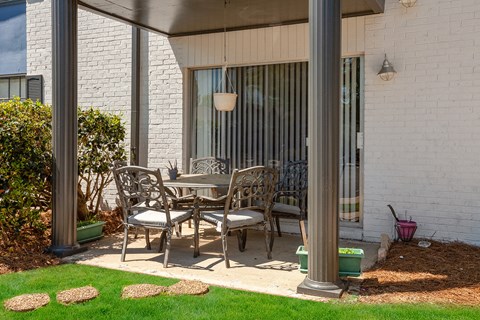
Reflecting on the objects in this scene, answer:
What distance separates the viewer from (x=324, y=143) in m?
3.43

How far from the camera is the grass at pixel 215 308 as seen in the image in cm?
302

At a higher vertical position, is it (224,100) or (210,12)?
(210,12)

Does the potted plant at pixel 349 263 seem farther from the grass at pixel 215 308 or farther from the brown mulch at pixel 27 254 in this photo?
the brown mulch at pixel 27 254

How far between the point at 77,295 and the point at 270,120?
11.6 feet

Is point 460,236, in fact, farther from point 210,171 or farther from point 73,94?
point 73,94

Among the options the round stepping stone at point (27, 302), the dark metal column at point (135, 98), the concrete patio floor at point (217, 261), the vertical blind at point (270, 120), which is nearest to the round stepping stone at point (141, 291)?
the concrete patio floor at point (217, 261)

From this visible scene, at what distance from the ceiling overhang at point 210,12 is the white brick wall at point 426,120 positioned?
0.52 metres

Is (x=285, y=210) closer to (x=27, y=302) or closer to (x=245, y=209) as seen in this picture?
(x=245, y=209)

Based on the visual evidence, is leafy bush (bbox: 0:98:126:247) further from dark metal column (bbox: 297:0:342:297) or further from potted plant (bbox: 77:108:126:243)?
dark metal column (bbox: 297:0:342:297)

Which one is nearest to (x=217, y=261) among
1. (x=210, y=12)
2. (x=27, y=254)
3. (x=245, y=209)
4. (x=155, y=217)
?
(x=245, y=209)

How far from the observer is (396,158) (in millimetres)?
5324

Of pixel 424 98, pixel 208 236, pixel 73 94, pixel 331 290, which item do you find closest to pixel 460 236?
pixel 424 98

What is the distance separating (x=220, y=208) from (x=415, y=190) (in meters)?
2.23

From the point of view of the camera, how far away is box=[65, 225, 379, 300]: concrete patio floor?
12.5 ft
